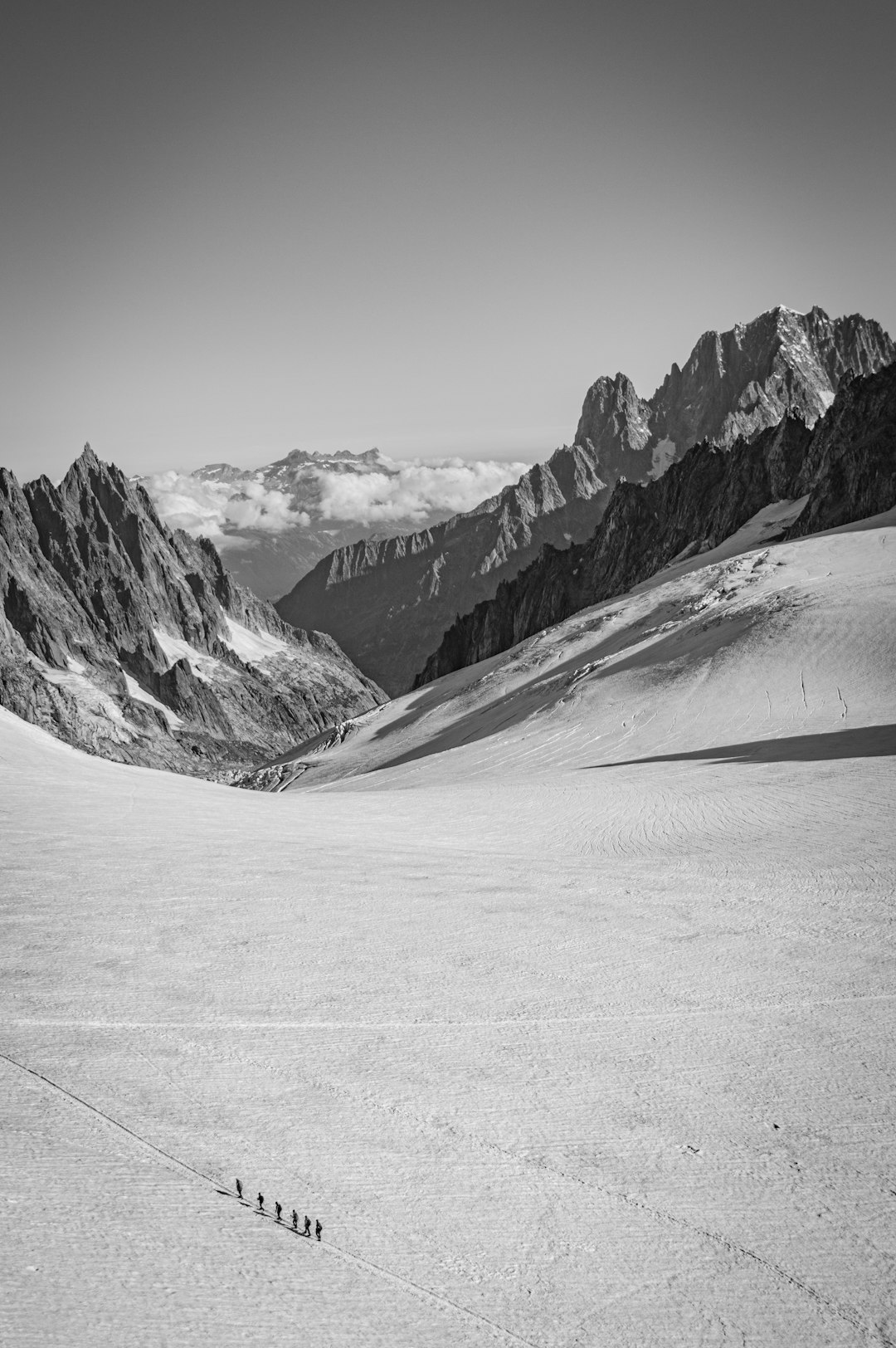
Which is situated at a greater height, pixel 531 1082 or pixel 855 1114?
pixel 531 1082

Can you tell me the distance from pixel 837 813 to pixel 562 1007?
9265 mm

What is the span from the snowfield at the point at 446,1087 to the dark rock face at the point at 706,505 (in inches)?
3376

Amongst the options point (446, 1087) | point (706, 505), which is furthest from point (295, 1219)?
point (706, 505)

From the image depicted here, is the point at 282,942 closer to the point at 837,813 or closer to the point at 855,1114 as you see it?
the point at 855,1114

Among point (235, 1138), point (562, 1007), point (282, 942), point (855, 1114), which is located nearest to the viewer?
point (235, 1138)

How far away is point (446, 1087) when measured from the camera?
509 cm

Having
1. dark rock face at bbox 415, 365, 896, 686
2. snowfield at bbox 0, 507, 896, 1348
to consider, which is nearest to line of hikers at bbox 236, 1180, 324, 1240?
snowfield at bbox 0, 507, 896, 1348

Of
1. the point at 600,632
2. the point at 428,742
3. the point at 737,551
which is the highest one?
the point at 737,551

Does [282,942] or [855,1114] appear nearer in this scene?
[855,1114]

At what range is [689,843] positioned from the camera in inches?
509

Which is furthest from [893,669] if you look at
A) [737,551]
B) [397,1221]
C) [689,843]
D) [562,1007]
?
[737,551]

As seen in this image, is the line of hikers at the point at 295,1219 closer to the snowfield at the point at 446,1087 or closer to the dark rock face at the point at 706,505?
the snowfield at the point at 446,1087

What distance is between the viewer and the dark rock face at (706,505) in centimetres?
8831

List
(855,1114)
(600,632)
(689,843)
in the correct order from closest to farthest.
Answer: (855,1114) < (689,843) < (600,632)
